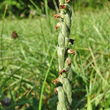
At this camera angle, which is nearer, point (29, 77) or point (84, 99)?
point (84, 99)

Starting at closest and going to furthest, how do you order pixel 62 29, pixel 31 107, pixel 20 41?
pixel 62 29
pixel 31 107
pixel 20 41

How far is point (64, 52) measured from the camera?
521 mm

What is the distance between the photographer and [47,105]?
45.0 inches

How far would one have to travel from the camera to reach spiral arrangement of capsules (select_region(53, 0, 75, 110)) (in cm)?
50

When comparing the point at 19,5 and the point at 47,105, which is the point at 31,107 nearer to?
the point at 47,105

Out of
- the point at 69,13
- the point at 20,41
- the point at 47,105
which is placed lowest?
the point at 47,105

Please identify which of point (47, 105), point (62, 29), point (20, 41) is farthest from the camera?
point (20, 41)

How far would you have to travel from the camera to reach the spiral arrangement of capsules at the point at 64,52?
0.50 meters

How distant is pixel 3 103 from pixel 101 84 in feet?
2.12

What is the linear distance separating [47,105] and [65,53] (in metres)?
0.71

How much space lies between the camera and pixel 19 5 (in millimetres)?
14922

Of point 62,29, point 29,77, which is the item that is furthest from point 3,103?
point 62,29

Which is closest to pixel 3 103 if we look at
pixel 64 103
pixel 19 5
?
pixel 64 103

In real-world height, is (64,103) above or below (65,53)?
below
